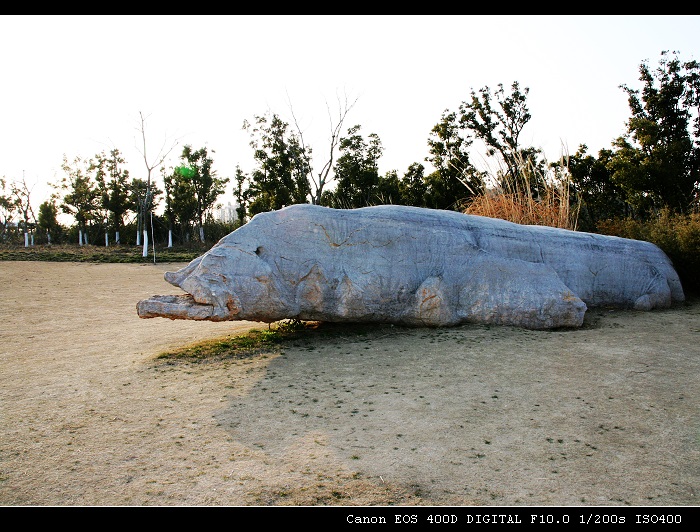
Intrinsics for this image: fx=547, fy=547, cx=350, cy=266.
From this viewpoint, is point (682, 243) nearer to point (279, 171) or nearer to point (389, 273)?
point (389, 273)

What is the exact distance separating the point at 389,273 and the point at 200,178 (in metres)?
24.6

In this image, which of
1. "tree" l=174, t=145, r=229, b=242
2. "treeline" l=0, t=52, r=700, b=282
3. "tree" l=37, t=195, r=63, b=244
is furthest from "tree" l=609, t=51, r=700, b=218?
"tree" l=37, t=195, r=63, b=244

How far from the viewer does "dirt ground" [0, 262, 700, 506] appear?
2.73 metres

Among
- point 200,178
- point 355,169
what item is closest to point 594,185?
point 355,169

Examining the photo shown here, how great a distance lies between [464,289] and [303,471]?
366 cm

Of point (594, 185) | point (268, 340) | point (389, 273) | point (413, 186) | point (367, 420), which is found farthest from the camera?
point (413, 186)

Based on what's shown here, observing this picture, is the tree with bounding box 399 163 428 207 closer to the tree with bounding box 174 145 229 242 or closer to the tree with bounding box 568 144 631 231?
the tree with bounding box 568 144 631 231

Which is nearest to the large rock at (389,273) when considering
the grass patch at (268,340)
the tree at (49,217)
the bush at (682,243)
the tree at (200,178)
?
the grass patch at (268,340)

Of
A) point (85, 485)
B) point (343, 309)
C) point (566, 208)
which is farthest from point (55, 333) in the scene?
point (566, 208)

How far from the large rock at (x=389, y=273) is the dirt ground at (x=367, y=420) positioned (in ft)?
1.06

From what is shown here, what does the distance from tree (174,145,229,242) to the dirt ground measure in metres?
23.4

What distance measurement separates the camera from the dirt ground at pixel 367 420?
2.73 metres

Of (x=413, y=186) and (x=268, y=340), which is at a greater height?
(x=413, y=186)

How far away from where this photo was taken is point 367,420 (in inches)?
142
